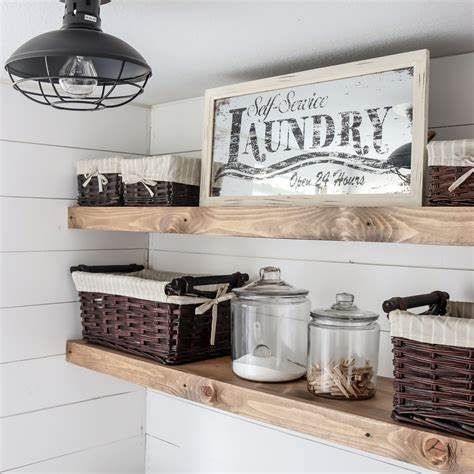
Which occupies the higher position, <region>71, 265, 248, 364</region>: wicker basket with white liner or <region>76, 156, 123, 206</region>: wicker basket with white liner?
<region>76, 156, 123, 206</region>: wicker basket with white liner

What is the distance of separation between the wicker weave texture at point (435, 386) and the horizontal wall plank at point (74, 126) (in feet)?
3.84

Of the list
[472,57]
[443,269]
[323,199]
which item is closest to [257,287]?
[323,199]

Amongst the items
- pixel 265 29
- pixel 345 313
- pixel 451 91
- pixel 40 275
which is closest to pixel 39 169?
pixel 40 275

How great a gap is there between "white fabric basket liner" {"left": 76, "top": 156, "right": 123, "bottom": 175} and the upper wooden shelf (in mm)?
128

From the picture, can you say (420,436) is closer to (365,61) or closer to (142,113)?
(365,61)

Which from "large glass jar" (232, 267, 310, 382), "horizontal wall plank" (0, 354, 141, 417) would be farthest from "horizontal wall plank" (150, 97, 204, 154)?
"horizontal wall plank" (0, 354, 141, 417)

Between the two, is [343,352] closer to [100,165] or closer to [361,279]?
[361,279]

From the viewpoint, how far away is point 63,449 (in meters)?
1.87

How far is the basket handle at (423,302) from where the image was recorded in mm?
1155

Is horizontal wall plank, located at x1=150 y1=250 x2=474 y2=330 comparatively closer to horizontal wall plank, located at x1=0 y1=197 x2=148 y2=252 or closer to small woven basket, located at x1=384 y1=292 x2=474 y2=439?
small woven basket, located at x1=384 y1=292 x2=474 y2=439

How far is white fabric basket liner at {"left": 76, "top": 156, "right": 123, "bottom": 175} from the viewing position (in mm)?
1756

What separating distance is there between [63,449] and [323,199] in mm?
1115

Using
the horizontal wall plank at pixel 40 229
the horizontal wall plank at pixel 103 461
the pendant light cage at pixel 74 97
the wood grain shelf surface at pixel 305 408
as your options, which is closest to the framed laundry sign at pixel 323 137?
the pendant light cage at pixel 74 97

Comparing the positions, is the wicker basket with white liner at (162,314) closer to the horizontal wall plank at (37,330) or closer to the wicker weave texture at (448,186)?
the horizontal wall plank at (37,330)
